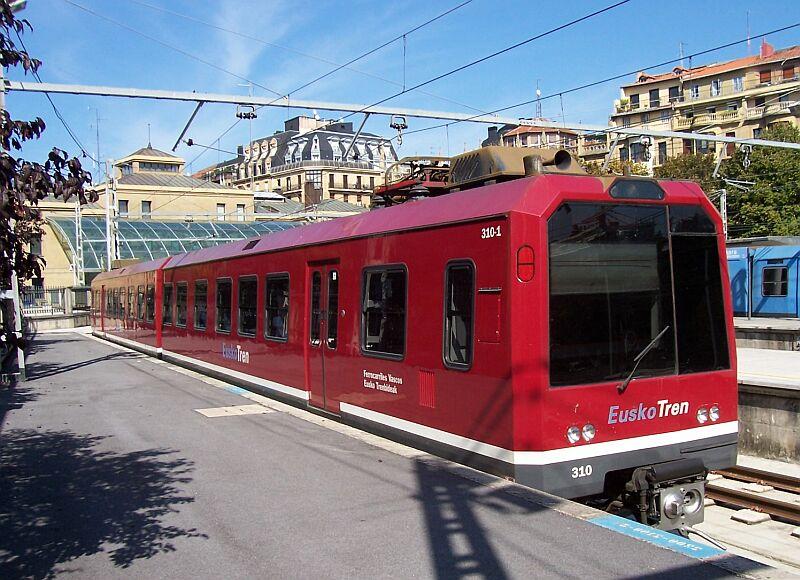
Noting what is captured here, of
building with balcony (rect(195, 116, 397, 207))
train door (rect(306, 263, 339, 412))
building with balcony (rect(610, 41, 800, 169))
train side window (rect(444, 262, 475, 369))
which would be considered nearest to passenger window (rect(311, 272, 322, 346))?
A: train door (rect(306, 263, 339, 412))

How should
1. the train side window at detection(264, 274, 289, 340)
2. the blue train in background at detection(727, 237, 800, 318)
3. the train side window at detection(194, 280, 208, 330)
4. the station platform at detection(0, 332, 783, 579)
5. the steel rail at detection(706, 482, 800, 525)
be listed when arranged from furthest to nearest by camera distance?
the blue train in background at detection(727, 237, 800, 318) → the train side window at detection(194, 280, 208, 330) → the train side window at detection(264, 274, 289, 340) → the steel rail at detection(706, 482, 800, 525) → the station platform at detection(0, 332, 783, 579)

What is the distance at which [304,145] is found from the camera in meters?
127

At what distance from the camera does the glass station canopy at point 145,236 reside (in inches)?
1941

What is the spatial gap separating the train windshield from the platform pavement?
5.23 meters

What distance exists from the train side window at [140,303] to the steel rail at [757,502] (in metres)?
17.9

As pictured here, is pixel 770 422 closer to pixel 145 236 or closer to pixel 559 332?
pixel 559 332

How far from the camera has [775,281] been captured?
1208 inches

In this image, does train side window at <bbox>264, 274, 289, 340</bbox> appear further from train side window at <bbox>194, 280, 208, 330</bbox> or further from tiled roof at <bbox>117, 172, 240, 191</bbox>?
tiled roof at <bbox>117, 172, 240, 191</bbox>

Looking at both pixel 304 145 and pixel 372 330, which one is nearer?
pixel 372 330

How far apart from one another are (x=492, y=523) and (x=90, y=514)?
3276 mm

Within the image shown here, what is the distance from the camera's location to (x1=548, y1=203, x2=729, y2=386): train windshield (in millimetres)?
6844

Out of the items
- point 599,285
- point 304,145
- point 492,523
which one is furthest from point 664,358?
point 304,145

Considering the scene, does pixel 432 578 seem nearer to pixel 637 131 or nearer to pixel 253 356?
pixel 253 356

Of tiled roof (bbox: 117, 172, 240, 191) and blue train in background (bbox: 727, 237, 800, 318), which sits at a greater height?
tiled roof (bbox: 117, 172, 240, 191)
